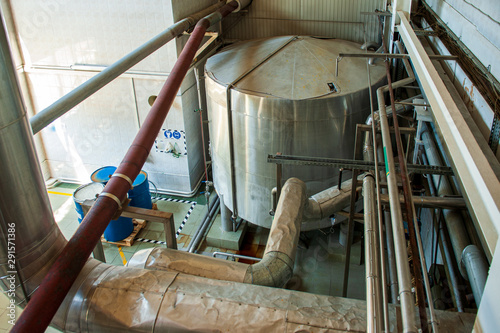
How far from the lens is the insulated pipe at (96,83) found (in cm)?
490

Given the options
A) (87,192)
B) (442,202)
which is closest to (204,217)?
(87,192)

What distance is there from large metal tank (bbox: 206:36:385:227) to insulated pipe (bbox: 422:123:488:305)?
1.43 meters

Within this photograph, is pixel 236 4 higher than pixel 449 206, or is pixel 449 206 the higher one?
pixel 236 4

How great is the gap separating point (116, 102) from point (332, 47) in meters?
5.04

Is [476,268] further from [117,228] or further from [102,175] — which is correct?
[102,175]

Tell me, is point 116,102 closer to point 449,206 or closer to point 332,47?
point 332,47

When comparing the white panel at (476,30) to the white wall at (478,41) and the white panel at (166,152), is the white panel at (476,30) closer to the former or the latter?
the white wall at (478,41)

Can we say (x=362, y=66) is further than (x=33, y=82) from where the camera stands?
No

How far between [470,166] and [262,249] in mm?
6631

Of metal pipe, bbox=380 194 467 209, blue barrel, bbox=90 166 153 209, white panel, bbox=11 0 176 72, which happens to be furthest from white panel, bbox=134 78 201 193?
metal pipe, bbox=380 194 467 209

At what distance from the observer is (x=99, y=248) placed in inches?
198

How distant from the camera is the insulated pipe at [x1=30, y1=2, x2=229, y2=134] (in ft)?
16.1

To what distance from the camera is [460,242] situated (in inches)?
159

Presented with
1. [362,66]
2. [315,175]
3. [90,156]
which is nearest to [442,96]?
[315,175]
